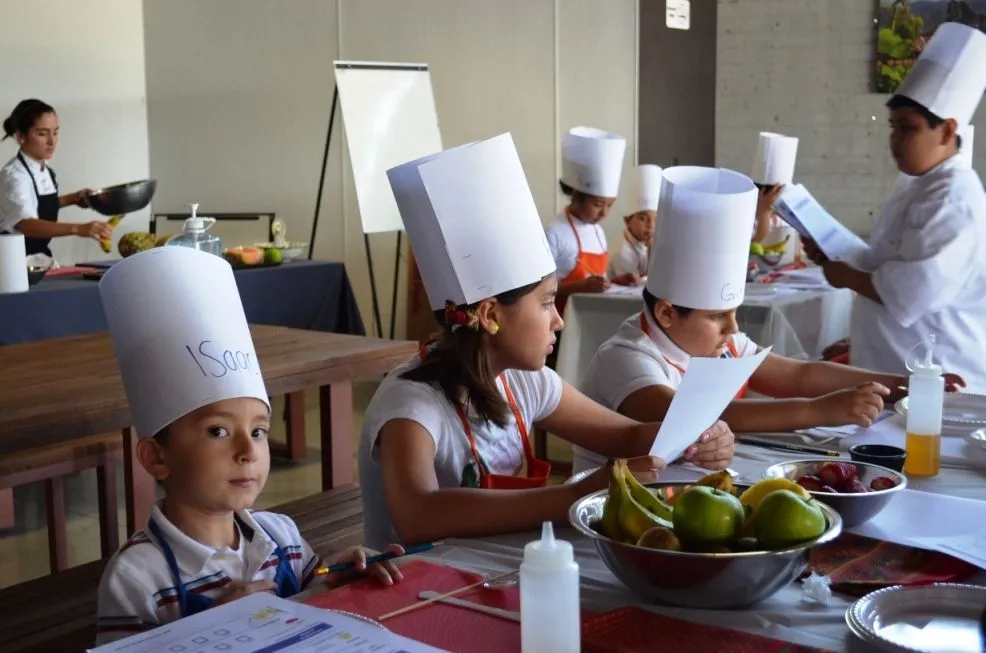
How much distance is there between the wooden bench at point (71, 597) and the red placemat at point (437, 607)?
3.03ft

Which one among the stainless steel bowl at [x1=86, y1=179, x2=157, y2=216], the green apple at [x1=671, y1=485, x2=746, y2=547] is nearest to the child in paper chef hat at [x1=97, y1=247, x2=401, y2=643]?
the green apple at [x1=671, y1=485, x2=746, y2=547]

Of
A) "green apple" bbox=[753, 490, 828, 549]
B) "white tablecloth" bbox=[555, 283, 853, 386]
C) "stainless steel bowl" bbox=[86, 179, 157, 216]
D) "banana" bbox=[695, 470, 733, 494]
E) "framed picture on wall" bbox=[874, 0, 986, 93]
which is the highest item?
"framed picture on wall" bbox=[874, 0, 986, 93]

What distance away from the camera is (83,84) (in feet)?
22.0

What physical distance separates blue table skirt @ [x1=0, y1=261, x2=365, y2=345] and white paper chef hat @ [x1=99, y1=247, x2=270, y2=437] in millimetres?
2422

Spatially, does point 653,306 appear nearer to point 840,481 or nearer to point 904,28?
point 840,481

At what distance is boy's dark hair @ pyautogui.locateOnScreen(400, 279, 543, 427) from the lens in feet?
5.64

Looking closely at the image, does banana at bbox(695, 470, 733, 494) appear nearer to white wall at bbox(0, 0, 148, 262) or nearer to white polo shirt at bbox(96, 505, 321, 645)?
white polo shirt at bbox(96, 505, 321, 645)

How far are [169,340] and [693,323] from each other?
1.06 meters

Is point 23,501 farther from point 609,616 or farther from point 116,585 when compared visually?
point 609,616

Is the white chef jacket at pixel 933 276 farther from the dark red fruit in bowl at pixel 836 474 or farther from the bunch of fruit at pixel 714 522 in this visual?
the bunch of fruit at pixel 714 522

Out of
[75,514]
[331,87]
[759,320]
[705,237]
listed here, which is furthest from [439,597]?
[331,87]

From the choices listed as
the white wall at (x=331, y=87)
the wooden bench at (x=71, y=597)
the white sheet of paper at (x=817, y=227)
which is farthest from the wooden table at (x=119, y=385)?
the white wall at (x=331, y=87)

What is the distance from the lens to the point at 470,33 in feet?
20.3

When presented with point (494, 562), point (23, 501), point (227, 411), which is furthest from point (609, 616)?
point (23, 501)
